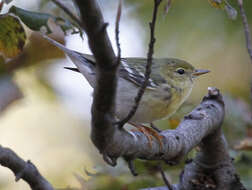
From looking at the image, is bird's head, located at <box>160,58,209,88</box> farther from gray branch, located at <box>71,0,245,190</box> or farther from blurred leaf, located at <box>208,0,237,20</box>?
blurred leaf, located at <box>208,0,237,20</box>

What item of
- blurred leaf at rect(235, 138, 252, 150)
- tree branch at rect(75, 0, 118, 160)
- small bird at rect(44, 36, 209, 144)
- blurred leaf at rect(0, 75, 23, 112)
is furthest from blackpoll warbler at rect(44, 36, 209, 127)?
blurred leaf at rect(0, 75, 23, 112)

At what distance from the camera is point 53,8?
12.5ft

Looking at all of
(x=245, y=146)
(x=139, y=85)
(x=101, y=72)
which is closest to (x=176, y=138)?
(x=139, y=85)

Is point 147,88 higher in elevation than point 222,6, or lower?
lower

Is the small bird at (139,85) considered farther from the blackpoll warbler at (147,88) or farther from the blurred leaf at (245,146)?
the blurred leaf at (245,146)

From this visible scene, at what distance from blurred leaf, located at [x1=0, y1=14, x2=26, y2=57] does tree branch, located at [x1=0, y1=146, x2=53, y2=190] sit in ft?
1.96

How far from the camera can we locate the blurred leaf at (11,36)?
220 centimetres

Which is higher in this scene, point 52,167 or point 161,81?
point 161,81

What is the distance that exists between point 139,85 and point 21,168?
110cm

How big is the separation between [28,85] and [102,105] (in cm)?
389

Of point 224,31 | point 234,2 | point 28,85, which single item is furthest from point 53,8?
point 224,31

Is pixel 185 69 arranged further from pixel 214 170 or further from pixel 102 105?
pixel 102 105

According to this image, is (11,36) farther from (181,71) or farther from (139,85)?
(181,71)

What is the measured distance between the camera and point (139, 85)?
298cm
